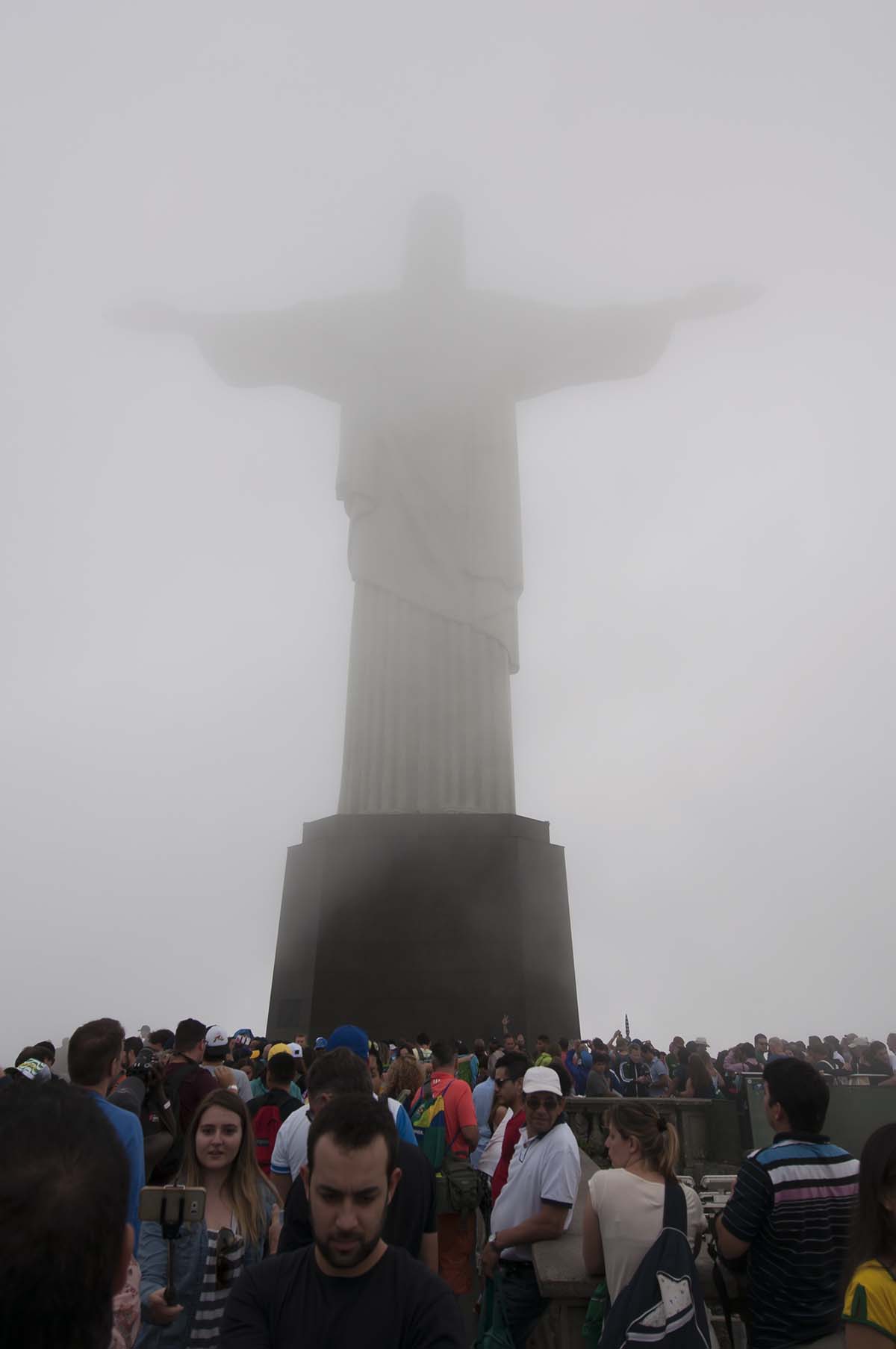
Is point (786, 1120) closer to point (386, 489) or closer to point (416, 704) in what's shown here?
point (416, 704)

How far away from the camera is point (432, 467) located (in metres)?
15.4

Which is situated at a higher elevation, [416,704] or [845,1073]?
[416,704]

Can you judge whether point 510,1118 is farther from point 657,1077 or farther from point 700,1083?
point 657,1077

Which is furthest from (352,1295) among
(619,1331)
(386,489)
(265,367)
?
(265,367)

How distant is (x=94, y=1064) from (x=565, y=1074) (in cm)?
238

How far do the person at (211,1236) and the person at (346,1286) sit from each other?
0.61 m

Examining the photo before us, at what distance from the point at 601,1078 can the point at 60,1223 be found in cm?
1029

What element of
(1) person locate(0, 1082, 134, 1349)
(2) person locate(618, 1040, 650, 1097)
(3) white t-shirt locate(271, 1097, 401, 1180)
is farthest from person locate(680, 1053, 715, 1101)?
(1) person locate(0, 1082, 134, 1349)

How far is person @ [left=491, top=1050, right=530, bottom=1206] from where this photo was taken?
4.46m

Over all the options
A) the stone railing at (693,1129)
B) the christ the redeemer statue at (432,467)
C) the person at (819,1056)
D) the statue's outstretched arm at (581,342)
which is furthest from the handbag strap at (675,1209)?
the statue's outstretched arm at (581,342)

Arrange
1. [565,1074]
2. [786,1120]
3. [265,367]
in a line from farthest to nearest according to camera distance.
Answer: [265,367], [565,1074], [786,1120]

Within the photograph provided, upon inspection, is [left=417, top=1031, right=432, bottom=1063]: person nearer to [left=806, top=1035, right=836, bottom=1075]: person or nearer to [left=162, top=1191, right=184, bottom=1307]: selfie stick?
[left=806, top=1035, right=836, bottom=1075]: person

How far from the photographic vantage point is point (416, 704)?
14.4 m

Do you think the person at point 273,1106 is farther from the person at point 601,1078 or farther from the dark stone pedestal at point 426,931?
the dark stone pedestal at point 426,931
